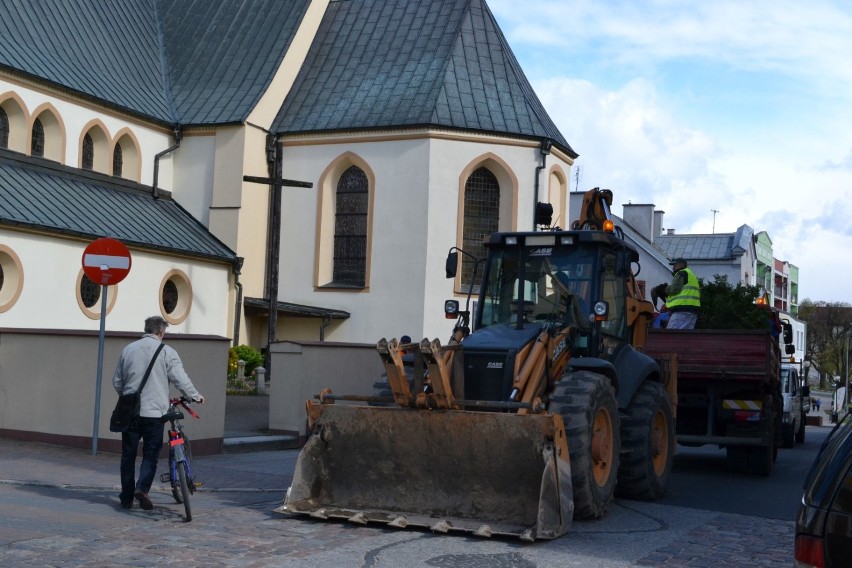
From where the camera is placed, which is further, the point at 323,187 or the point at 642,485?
the point at 323,187

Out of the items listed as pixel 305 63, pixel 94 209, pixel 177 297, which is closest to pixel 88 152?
pixel 94 209

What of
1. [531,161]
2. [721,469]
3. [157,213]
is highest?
[531,161]

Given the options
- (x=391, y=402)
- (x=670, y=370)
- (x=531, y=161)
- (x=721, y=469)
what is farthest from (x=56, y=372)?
(x=531, y=161)

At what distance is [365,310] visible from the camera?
3039 centimetres

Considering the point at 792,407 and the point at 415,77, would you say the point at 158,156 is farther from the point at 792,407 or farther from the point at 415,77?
the point at 792,407

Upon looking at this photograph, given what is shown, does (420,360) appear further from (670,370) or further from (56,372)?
(56,372)

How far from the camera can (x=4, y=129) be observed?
2559 cm

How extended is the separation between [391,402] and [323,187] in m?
21.8

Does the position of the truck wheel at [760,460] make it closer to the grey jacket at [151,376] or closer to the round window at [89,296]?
the grey jacket at [151,376]

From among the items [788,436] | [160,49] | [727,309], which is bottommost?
[788,436]

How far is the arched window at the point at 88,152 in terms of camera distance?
28.4 metres

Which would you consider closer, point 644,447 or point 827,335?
point 644,447

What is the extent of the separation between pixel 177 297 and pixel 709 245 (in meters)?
59.7

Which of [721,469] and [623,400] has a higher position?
[623,400]
